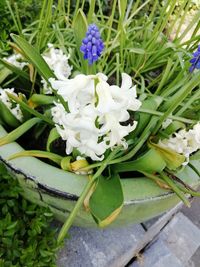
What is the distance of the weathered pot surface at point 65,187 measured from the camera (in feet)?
2.39

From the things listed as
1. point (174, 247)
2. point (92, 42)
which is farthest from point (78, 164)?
point (174, 247)

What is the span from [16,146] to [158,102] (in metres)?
0.29

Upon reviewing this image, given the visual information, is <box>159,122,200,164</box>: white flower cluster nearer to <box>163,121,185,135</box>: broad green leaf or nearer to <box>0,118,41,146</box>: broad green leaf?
<box>163,121,185,135</box>: broad green leaf

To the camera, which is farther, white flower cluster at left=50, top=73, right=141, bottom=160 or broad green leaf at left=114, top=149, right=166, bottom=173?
broad green leaf at left=114, top=149, right=166, bottom=173

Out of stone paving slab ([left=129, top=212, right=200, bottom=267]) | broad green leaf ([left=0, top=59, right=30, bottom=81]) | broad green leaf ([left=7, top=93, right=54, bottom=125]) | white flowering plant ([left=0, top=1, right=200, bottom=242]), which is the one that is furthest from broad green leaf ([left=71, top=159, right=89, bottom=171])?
stone paving slab ([left=129, top=212, right=200, bottom=267])

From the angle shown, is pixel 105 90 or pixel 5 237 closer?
pixel 105 90

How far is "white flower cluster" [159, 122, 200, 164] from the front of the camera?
792 millimetres

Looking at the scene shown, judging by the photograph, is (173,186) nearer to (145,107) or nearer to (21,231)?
(145,107)

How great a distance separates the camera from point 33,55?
731 millimetres

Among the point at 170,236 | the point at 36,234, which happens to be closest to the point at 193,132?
the point at 36,234

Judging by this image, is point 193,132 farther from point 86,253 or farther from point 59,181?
point 86,253

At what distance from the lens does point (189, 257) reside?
130cm

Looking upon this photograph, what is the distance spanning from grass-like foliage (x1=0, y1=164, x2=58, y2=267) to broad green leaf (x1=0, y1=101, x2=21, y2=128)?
0.10 meters

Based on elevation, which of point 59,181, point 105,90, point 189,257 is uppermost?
point 105,90
